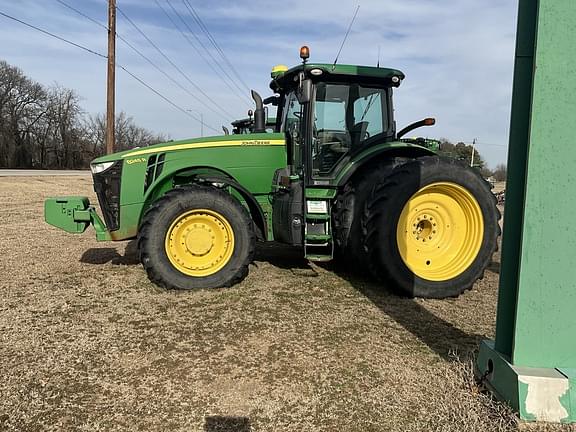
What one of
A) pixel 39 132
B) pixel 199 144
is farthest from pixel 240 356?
pixel 39 132

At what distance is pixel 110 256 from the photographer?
22.2ft

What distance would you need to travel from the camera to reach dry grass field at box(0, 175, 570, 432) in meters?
2.60

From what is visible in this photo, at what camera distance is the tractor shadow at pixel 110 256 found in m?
6.33

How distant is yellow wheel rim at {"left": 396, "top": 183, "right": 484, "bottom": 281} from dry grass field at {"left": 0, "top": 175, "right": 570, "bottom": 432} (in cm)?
41

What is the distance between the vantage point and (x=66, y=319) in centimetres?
409

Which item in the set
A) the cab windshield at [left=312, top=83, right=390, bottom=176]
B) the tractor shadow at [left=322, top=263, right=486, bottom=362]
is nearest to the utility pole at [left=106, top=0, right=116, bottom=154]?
the cab windshield at [left=312, top=83, right=390, bottom=176]

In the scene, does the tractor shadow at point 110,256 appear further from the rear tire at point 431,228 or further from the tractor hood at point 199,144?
the rear tire at point 431,228

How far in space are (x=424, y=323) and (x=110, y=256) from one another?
463 centimetres

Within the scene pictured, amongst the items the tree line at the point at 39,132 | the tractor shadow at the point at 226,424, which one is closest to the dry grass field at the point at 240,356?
the tractor shadow at the point at 226,424

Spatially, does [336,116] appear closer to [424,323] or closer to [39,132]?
[424,323]

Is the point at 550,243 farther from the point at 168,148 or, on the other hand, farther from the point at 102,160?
the point at 102,160

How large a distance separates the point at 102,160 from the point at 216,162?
1319 mm

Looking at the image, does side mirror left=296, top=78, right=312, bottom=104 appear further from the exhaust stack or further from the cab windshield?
the exhaust stack

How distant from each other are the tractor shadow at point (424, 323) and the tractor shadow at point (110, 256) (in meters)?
3.09
